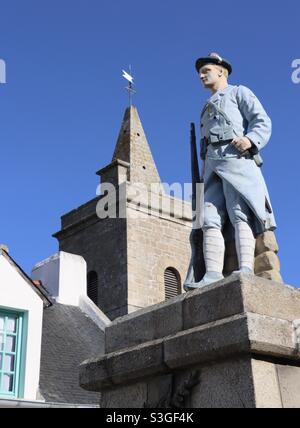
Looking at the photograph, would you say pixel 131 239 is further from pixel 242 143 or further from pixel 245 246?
pixel 245 246

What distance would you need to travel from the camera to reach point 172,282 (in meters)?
28.5

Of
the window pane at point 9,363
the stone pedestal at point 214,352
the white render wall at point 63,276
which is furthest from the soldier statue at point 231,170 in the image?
the white render wall at point 63,276

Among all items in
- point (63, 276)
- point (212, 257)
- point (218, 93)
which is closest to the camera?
point (212, 257)

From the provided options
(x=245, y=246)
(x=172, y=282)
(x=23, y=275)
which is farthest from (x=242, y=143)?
(x=172, y=282)

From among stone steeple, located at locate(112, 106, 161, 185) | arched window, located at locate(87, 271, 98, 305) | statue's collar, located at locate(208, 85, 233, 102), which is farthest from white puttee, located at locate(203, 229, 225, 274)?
stone steeple, located at locate(112, 106, 161, 185)

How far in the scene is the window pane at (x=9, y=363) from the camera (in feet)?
38.8

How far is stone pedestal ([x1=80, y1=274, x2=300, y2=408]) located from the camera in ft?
14.6

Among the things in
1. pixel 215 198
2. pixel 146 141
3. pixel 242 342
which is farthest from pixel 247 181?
pixel 146 141

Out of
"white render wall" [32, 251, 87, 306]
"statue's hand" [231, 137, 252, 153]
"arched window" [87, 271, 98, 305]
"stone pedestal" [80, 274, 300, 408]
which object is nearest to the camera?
"stone pedestal" [80, 274, 300, 408]

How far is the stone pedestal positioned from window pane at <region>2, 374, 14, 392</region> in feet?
21.8

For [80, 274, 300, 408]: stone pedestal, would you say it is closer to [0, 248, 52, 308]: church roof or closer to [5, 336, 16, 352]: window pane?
[5, 336, 16, 352]: window pane

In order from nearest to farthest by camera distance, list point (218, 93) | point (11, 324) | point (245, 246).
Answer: point (245, 246)
point (218, 93)
point (11, 324)

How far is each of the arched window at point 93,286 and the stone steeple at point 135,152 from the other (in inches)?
183

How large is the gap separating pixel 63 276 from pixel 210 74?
1080 cm
